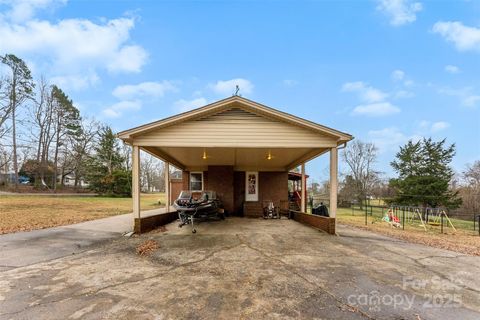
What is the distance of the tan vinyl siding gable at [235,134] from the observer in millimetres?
7980

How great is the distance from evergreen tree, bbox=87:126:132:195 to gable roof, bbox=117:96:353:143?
30733 millimetres

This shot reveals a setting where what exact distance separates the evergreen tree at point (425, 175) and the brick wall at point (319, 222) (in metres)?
21.1

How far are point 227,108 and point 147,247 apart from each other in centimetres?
469

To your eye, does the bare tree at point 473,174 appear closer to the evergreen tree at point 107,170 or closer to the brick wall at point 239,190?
the brick wall at point 239,190

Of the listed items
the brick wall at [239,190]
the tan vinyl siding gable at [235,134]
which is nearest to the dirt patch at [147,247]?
the tan vinyl siding gable at [235,134]

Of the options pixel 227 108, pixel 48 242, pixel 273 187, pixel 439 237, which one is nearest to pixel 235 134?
pixel 227 108

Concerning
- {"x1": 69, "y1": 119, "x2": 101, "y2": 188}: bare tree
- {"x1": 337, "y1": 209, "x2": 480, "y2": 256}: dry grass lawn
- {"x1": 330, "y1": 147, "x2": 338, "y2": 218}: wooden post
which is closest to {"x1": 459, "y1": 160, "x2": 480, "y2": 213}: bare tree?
{"x1": 337, "y1": 209, "x2": 480, "y2": 256}: dry grass lawn

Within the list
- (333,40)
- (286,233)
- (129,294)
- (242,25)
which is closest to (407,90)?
(333,40)

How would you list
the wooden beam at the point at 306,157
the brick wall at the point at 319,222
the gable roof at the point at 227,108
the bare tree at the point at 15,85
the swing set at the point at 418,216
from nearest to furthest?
the gable roof at the point at 227,108 < the brick wall at the point at 319,222 < the wooden beam at the point at 306,157 < the swing set at the point at 418,216 < the bare tree at the point at 15,85

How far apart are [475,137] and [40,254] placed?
1706 inches

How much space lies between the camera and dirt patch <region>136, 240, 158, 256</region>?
19.6 feet

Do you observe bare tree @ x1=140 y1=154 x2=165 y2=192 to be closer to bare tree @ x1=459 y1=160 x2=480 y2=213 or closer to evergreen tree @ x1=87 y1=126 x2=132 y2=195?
evergreen tree @ x1=87 y1=126 x2=132 y2=195

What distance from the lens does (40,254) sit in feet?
19.0

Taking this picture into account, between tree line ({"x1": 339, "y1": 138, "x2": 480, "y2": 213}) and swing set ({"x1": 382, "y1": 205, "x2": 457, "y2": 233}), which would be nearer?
swing set ({"x1": 382, "y1": 205, "x2": 457, "y2": 233})
